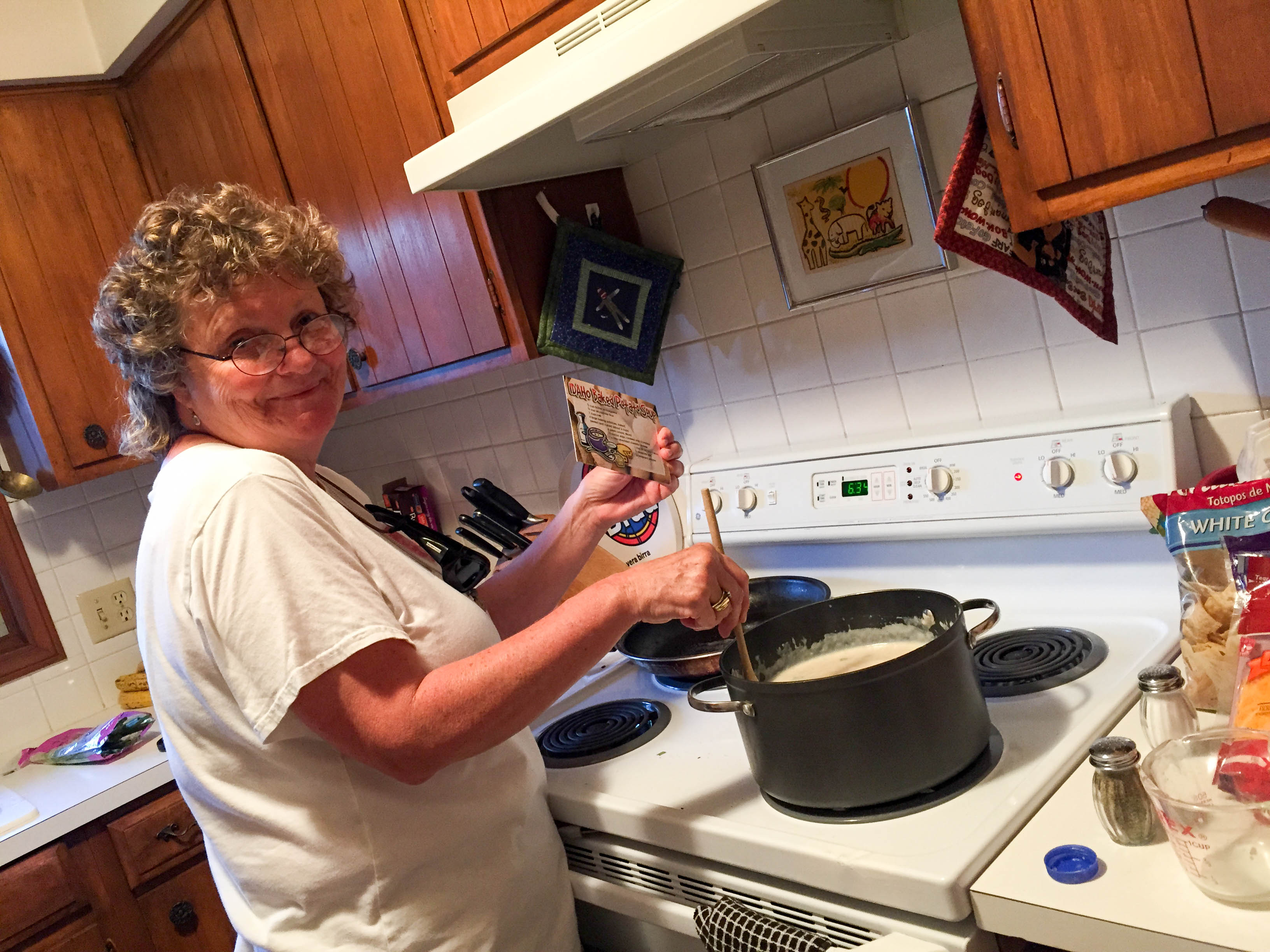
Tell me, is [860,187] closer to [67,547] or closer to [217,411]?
[217,411]

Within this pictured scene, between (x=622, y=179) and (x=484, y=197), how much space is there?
0.31 m

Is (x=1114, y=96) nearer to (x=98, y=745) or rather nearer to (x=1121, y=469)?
(x=1121, y=469)

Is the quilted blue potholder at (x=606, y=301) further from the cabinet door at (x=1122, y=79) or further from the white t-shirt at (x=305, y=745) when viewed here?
the cabinet door at (x=1122, y=79)

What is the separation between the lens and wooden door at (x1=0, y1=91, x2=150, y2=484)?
2.21m

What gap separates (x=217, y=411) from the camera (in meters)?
1.12

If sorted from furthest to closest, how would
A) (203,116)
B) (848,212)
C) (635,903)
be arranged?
(203,116) → (848,212) → (635,903)

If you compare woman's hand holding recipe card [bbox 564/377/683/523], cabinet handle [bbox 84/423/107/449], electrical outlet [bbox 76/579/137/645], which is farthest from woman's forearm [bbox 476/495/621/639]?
electrical outlet [bbox 76/579/137/645]

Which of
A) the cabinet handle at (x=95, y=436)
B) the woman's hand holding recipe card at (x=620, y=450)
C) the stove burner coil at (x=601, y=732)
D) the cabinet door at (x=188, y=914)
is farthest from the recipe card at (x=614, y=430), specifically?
the cabinet handle at (x=95, y=436)

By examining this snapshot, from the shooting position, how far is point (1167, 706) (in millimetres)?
929

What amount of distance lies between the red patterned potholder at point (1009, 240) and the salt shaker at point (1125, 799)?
53 cm

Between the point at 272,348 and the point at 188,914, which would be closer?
the point at 272,348

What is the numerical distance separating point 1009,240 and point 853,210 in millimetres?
430

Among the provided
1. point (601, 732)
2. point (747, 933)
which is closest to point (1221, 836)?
point (747, 933)

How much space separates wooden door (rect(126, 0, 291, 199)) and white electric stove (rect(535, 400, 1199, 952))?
1.15 meters
